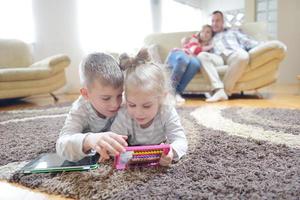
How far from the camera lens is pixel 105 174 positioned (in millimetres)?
975

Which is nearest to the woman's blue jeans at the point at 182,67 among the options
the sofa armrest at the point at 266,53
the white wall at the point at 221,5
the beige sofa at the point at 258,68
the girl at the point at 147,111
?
the beige sofa at the point at 258,68

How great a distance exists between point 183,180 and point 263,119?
1.09m

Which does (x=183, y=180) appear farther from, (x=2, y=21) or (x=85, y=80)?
(x=2, y=21)

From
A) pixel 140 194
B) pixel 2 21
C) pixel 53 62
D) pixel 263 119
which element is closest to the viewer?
pixel 140 194

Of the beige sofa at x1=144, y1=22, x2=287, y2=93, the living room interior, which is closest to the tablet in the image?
the living room interior

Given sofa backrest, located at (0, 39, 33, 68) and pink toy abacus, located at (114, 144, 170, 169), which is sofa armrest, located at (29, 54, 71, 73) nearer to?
sofa backrest, located at (0, 39, 33, 68)

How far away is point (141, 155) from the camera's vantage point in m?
0.98

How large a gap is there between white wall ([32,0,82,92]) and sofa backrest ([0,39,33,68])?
0.43m

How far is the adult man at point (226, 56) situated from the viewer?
2.90 metres

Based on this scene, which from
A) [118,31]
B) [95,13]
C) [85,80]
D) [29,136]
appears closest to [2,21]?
[95,13]

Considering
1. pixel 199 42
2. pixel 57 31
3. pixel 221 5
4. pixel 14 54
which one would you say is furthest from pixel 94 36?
pixel 221 5

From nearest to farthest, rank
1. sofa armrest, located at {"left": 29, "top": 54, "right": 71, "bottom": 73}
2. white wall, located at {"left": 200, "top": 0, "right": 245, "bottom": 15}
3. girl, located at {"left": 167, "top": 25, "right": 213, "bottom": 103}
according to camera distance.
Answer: girl, located at {"left": 167, "top": 25, "right": 213, "bottom": 103} < sofa armrest, located at {"left": 29, "top": 54, "right": 71, "bottom": 73} < white wall, located at {"left": 200, "top": 0, "right": 245, "bottom": 15}

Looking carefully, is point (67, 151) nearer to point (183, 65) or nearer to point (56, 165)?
point (56, 165)

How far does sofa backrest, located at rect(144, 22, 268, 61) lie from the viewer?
3.33m
